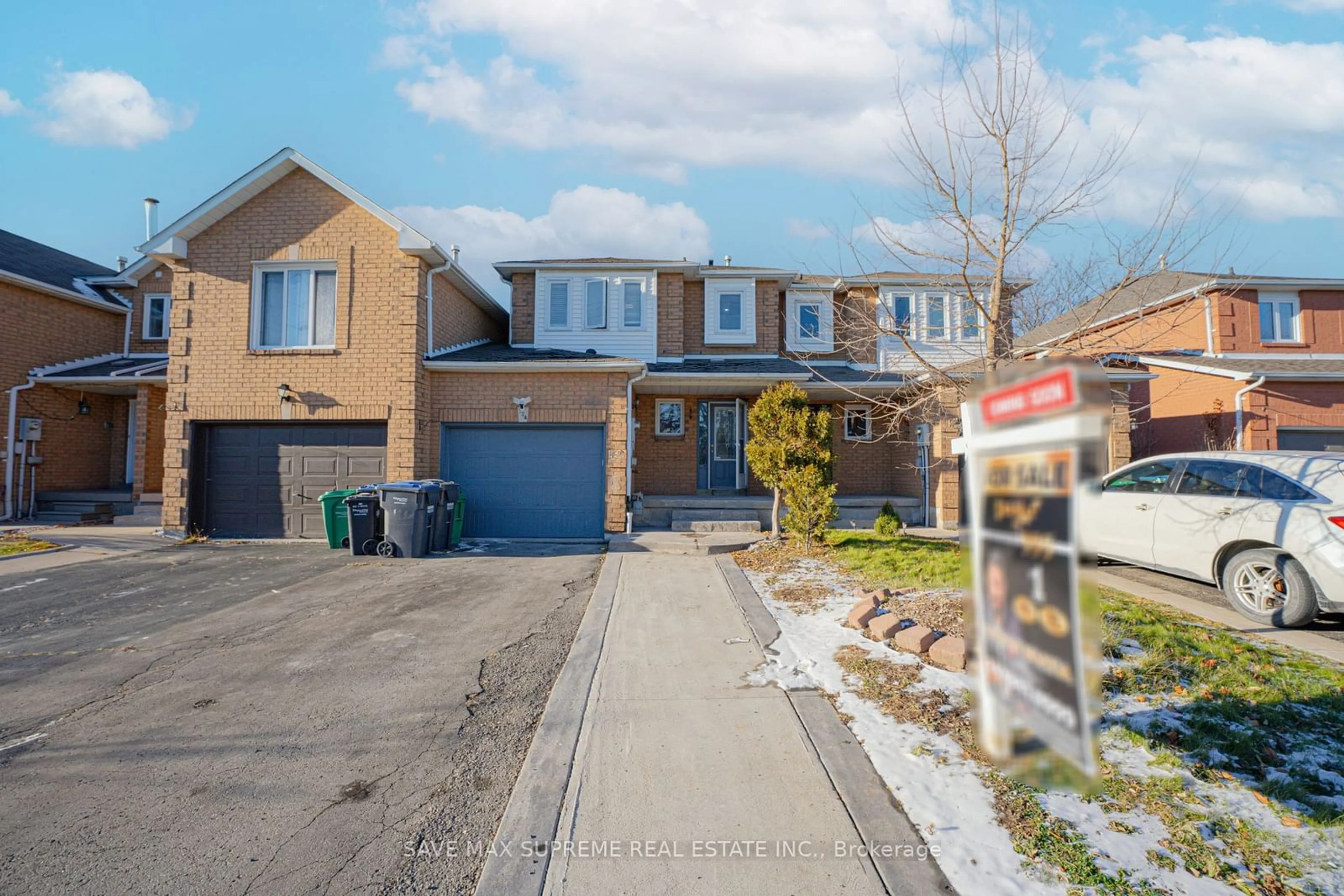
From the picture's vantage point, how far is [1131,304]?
9219 mm

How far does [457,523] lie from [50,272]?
14.5m

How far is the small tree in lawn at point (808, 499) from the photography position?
31.7 feet

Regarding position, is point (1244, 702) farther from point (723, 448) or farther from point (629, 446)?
point (723, 448)

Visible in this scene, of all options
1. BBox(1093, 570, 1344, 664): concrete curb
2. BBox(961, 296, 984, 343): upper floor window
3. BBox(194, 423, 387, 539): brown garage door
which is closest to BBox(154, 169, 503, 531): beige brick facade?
BBox(194, 423, 387, 539): brown garage door

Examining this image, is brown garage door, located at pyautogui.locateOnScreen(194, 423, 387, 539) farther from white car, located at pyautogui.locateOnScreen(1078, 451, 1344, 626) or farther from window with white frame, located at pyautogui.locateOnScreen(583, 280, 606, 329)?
white car, located at pyautogui.locateOnScreen(1078, 451, 1344, 626)

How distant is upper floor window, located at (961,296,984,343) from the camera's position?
5438 millimetres

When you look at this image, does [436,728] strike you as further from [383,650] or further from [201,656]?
[201,656]

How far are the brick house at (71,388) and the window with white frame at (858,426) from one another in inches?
615

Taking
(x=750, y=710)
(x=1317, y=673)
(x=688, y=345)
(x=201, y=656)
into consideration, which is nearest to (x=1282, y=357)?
(x=688, y=345)

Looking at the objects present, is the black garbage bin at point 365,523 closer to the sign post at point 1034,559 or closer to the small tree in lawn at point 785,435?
the small tree in lawn at point 785,435

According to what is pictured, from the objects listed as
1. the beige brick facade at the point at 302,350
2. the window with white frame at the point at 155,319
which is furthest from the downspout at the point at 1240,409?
the window with white frame at the point at 155,319

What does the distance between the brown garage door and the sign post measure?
12.4m

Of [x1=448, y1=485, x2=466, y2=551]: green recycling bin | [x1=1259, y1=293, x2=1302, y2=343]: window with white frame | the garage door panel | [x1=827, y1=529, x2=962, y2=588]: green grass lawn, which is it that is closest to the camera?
[x1=827, y1=529, x2=962, y2=588]: green grass lawn

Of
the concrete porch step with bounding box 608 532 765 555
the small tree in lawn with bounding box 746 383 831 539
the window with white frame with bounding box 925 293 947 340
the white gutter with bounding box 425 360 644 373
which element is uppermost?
the window with white frame with bounding box 925 293 947 340
